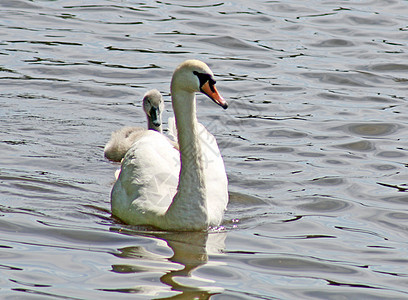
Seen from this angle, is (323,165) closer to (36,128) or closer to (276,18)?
(36,128)

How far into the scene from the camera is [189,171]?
8.30 metres

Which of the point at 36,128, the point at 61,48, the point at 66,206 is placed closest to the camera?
the point at 66,206

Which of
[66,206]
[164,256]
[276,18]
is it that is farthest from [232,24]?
[164,256]

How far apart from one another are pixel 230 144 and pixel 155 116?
1.01 metres

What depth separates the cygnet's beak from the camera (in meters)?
11.1

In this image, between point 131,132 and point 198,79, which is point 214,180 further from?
point 131,132

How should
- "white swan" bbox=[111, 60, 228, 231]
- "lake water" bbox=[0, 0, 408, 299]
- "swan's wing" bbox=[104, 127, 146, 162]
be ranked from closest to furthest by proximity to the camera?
"lake water" bbox=[0, 0, 408, 299]
"white swan" bbox=[111, 60, 228, 231]
"swan's wing" bbox=[104, 127, 146, 162]

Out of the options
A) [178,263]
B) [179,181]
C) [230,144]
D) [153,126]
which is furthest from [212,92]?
[230,144]

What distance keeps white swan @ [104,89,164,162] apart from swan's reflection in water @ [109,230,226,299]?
2907mm

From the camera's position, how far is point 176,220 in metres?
8.18

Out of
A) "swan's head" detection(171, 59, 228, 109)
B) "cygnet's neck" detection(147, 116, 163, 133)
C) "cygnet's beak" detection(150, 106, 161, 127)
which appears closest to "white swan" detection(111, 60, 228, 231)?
"swan's head" detection(171, 59, 228, 109)

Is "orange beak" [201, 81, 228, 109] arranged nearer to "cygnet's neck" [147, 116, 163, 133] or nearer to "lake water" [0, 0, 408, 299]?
"lake water" [0, 0, 408, 299]

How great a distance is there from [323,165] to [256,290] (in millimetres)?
3947

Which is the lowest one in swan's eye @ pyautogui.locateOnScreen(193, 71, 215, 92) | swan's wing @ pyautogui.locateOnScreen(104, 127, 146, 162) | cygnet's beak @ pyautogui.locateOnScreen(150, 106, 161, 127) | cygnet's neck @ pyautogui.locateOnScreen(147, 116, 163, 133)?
swan's wing @ pyautogui.locateOnScreen(104, 127, 146, 162)
